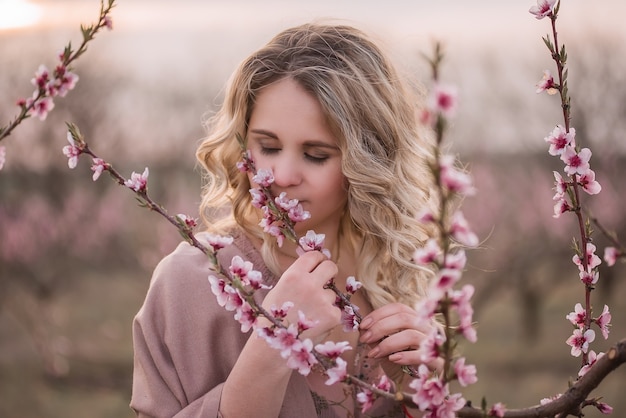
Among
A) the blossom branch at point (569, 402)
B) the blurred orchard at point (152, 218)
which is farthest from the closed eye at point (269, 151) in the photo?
the blurred orchard at point (152, 218)

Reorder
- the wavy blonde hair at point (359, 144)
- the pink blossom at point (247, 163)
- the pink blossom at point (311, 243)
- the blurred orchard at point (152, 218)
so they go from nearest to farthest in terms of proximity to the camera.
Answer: the pink blossom at point (311, 243) < the pink blossom at point (247, 163) < the wavy blonde hair at point (359, 144) < the blurred orchard at point (152, 218)

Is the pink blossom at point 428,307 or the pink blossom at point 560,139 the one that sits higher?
the pink blossom at point 560,139

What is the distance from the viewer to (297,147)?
6.51 feet

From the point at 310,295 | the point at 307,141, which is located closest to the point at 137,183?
the point at 310,295

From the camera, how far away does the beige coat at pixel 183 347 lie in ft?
6.80

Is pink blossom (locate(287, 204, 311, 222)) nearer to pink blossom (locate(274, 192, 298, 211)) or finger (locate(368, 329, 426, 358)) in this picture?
pink blossom (locate(274, 192, 298, 211))

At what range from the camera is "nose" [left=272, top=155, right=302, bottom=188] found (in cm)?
191

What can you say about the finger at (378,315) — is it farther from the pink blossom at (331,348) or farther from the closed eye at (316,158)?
the pink blossom at (331,348)

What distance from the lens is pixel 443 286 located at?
3.44 feet

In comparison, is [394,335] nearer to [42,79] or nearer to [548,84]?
[548,84]

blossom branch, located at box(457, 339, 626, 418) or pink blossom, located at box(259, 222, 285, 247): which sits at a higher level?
pink blossom, located at box(259, 222, 285, 247)

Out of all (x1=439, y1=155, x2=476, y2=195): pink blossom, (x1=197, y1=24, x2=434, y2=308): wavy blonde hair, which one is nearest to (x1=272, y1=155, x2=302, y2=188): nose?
(x1=197, y1=24, x2=434, y2=308): wavy blonde hair

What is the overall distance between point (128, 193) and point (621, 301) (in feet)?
18.5

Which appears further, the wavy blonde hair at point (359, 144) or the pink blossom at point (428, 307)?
the wavy blonde hair at point (359, 144)
